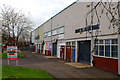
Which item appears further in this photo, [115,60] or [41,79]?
[115,60]

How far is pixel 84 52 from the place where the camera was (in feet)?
53.0

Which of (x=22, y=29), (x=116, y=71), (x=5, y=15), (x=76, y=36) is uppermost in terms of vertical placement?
(x=5, y=15)

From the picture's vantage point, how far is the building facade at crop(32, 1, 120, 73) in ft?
37.2

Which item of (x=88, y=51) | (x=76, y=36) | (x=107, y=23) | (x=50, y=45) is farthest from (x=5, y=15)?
(x=107, y=23)

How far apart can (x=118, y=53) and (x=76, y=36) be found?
7577mm

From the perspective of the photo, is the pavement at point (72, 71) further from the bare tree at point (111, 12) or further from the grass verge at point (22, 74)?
the bare tree at point (111, 12)

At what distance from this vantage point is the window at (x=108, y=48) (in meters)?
11.2

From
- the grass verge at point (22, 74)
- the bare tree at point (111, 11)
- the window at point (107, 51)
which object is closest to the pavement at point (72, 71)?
the grass verge at point (22, 74)

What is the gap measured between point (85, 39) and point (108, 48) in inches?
146

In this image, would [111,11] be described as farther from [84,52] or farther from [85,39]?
[84,52]

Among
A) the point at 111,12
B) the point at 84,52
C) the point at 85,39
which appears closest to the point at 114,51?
the point at 111,12

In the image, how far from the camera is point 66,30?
21.3 meters

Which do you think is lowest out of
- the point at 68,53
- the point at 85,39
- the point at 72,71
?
the point at 72,71

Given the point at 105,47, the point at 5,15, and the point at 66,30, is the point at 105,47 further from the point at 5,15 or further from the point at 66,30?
the point at 5,15
